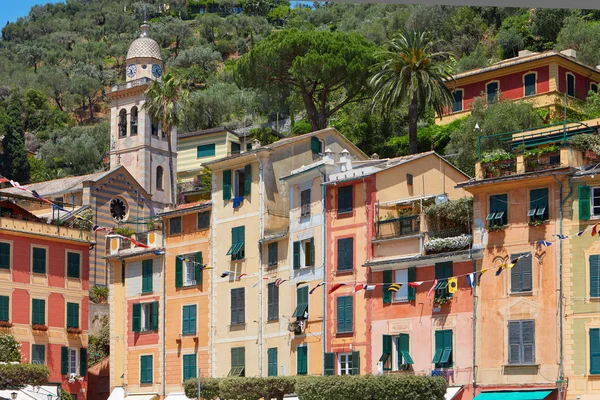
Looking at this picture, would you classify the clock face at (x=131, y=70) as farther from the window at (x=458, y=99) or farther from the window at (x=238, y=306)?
the window at (x=238, y=306)

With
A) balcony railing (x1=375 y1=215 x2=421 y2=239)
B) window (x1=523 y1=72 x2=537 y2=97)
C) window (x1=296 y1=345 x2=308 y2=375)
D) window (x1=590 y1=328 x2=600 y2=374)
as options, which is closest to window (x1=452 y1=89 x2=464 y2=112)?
window (x1=523 y1=72 x2=537 y2=97)

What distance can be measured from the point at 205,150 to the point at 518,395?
51.5 meters

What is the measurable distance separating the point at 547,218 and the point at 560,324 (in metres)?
3.55

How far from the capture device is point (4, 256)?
1993 inches

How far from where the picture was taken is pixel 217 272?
5006 cm

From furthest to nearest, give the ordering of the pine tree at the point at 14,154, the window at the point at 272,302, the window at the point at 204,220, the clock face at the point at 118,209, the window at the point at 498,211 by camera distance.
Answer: the pine tree at the point at 14,154
the clock face at the point at 118,209
the window at the point at 204,220
the window at the point at 272,302
the window at the point at 498,211

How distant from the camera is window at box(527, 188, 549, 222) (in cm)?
3788

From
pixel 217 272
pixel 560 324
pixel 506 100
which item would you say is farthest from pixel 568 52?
pixel 560 324

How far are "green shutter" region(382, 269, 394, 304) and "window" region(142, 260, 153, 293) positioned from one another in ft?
46.1

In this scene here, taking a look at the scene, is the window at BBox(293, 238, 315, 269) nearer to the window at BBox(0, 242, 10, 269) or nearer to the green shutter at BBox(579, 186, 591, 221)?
the green shutter at BBox(579, 186, 591, 221)

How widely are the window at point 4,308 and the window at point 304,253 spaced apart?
13297 millimetres

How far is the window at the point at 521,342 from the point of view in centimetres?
3762

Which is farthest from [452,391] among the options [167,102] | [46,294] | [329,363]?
[167,102]

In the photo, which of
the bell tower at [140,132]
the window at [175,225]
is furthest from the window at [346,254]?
the bell tower at [140,132]
